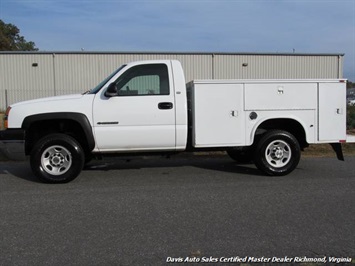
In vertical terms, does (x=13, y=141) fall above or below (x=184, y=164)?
above

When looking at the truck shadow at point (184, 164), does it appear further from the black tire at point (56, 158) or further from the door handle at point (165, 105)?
the door handle at point (165, 105)

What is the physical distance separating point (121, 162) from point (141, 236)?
4.89 meters

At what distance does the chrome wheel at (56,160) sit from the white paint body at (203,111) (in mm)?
566

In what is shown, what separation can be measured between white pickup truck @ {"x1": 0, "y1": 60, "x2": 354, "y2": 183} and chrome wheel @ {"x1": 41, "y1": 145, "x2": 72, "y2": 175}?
17mm

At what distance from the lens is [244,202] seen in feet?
18.3

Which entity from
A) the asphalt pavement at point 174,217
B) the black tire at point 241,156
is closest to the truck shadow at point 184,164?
the black tire at point 241,156

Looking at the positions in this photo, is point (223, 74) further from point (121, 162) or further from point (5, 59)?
point (121, 162)

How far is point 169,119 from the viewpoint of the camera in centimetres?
693

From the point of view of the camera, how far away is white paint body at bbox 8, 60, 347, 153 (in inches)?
268

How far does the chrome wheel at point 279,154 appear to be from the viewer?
24.0 feet

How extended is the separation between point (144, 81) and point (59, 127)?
1.75 meters

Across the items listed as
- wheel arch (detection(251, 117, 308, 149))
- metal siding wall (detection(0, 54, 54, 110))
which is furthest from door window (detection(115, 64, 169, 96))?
metal siding wall (detection(0, 54, 54, 110))

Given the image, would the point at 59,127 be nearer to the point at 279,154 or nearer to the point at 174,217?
the point at 174,217

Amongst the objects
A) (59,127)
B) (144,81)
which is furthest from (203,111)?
(59,127)
